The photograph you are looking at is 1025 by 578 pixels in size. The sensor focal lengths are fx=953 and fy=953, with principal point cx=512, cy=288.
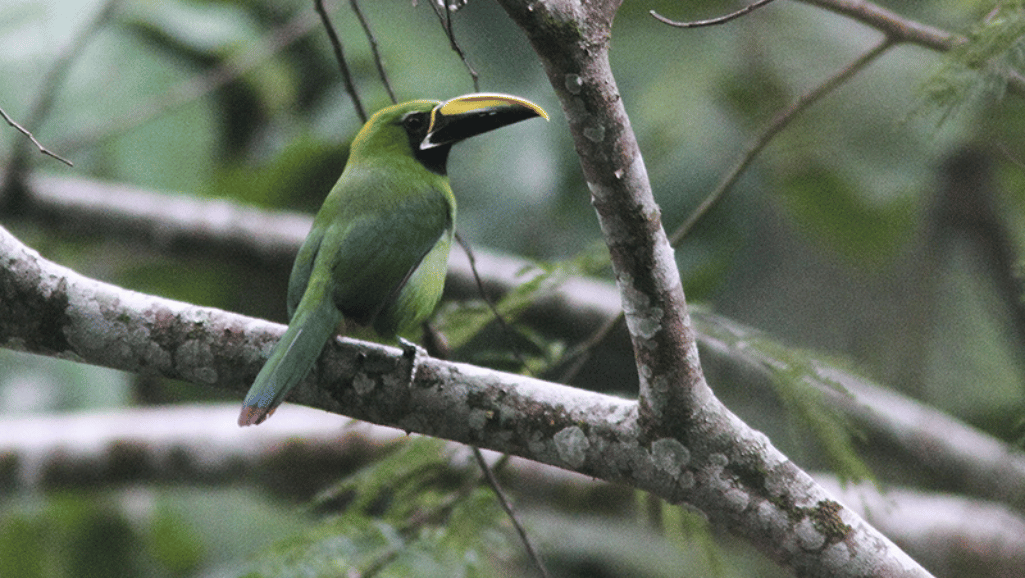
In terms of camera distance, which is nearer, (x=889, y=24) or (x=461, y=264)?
(x=889, y=24)

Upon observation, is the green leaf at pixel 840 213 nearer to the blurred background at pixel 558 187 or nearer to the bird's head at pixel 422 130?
the blurred background at pixel 558 187

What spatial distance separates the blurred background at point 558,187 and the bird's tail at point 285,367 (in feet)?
11.5

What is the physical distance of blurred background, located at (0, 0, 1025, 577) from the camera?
19.6ft

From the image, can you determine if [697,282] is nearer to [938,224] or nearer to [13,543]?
[938,224]

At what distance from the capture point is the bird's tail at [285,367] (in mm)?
2037

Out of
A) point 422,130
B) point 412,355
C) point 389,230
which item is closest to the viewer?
point 412,355

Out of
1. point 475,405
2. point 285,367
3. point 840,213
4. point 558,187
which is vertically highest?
point 285,367

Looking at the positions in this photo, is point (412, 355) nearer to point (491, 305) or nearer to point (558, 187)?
point (491, 305)

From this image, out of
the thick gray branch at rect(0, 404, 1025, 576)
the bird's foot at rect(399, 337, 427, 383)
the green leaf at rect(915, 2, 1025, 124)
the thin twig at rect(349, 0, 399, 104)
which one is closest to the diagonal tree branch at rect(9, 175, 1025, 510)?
the thick gray branch at rect(0, 404, 1025, 576)

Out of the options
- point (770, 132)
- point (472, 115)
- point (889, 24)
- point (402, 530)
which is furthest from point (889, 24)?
point (402, 530)

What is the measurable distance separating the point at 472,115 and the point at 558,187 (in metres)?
3.67

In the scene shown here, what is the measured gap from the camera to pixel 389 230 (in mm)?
2619

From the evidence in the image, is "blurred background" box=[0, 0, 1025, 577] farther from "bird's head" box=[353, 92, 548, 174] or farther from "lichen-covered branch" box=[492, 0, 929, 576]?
"lichen-covered branch" box=[492, 0, 929, 576]

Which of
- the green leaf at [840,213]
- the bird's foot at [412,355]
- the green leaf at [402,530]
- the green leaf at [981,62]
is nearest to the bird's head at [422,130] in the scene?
the bird's foot at [412,355]
